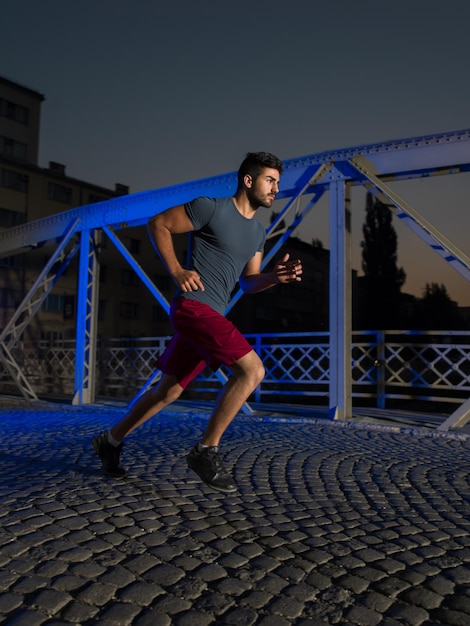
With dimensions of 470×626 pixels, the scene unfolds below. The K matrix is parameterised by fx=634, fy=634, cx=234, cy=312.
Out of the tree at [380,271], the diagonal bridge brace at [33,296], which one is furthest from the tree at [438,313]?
the diagonal bridge brace at [33,296]

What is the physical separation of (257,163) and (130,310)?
160 feet

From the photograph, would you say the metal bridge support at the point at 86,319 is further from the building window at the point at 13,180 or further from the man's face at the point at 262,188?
the building window at the point at 13,180

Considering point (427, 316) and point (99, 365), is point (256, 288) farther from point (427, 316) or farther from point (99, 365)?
point (427, 316)

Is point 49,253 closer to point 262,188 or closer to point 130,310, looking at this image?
point 130,310

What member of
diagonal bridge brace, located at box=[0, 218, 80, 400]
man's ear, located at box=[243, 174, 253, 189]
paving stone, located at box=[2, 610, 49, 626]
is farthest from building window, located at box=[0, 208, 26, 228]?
paving stone, located at box=[2, 610, 49, 626]

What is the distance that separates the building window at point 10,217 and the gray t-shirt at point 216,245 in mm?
42780

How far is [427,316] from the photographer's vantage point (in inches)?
2331

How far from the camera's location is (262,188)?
4.27m

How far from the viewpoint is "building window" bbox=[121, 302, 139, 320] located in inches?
2034

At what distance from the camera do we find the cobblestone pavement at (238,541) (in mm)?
2352

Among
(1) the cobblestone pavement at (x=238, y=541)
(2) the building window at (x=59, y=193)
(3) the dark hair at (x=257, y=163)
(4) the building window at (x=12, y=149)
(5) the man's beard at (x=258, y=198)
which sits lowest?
(1) the cobblestone pavement at (x=238, y=541)

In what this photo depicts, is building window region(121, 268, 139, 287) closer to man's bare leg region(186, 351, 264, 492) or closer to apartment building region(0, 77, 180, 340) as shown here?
apartment building region(0, 77, 180, 340)

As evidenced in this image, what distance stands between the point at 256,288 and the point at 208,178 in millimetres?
6266

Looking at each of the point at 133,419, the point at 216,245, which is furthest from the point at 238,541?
the point at 216,245
